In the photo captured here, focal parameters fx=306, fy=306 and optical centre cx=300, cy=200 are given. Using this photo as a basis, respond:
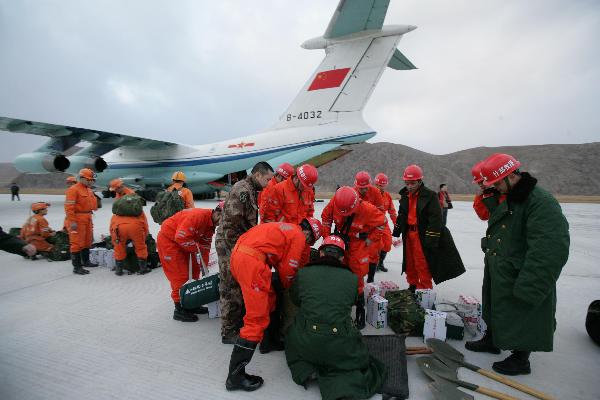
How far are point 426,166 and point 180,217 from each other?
56512 millimetres

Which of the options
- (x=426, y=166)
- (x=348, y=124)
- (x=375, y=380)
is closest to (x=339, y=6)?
(x=348, y=124)

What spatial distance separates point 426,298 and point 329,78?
32.9 feet

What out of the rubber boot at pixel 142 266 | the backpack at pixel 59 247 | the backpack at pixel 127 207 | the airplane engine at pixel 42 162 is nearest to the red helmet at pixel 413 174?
the backpack at pixel 127 207

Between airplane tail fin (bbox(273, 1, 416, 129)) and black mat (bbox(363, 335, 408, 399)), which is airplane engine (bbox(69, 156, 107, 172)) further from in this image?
black mat (bbox(363, 335, 408, 399))

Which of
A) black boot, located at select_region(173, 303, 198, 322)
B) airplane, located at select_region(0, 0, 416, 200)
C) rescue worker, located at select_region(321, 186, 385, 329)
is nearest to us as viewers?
black boot, located at select_region(173, 303, 198, 322)

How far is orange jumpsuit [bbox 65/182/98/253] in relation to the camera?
17.2ft

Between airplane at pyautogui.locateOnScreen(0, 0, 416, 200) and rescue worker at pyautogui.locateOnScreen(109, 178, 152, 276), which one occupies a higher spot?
airplane at pyautogui.locateOnScreen(0, 0, 416, 200)

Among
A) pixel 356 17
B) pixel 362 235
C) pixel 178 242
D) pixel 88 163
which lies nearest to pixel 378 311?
pixel 362 235

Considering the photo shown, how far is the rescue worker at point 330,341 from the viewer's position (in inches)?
91.7

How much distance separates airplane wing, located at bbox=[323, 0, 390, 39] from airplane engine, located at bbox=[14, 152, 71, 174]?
43.5 ft

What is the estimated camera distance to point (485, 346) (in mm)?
3064

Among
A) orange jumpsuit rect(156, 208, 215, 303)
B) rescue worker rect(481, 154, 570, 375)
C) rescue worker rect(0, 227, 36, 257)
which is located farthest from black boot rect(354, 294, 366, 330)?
rescue worker rect(0, 227, 36, 257)

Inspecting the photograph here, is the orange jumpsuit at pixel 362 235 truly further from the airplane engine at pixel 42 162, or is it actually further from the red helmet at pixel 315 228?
the airplane engine at pixel 42 162

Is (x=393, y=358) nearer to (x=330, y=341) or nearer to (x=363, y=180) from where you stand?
(x=330, y=341)
